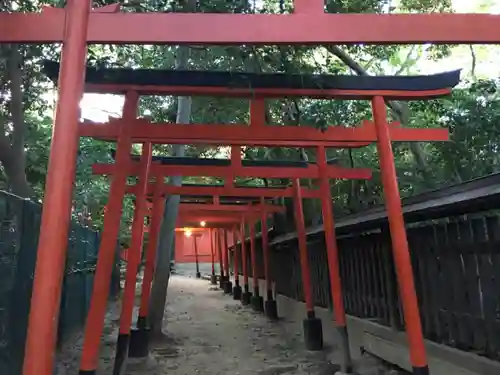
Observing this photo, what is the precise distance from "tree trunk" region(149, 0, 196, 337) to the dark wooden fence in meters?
3.69

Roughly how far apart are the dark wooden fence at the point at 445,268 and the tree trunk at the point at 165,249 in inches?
145

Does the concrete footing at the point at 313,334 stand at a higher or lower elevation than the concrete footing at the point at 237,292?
lower

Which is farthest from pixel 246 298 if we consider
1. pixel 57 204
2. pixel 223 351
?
pixel 57 204

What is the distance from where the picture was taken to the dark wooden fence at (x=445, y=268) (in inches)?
186

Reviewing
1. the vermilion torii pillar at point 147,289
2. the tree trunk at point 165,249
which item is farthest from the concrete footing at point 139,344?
the tree trunk at point 165,249

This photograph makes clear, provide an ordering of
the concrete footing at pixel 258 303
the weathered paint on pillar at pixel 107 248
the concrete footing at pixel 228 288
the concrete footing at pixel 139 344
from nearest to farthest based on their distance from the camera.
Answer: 1. the weathered paint on pillar at pixel 107 248
2. the concrete footing at pixel 139 344
3. the concrete footing at pixel 258 303
4. the concrete footing at pixel 228 288

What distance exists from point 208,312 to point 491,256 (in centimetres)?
1211

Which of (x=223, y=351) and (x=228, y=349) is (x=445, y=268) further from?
(x=228, y=349)

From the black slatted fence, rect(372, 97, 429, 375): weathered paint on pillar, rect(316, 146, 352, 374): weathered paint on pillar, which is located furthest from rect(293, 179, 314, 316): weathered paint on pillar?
the black slatted fence

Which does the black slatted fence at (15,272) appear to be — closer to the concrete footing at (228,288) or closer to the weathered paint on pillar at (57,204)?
the weathered paint on pillar at (57,204)

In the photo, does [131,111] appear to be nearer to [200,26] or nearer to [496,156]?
[200,26]

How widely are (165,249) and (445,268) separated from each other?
6.19 meters

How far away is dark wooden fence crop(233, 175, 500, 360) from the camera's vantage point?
4727 millimetres

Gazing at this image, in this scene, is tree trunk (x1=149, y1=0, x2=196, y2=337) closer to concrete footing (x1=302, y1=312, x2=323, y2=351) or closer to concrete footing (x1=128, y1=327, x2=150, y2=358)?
concrete footing (x1=128, y1=327, x2=150, y2=358)
